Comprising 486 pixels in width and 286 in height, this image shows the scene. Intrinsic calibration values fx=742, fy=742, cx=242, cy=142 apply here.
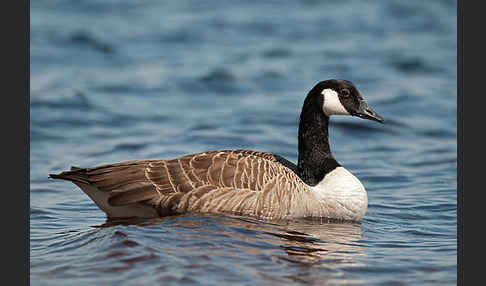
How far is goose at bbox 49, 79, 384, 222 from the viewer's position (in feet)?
30.7

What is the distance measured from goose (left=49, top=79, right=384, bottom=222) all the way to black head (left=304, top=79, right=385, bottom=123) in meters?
1.03

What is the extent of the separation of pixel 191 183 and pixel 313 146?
6.83ft

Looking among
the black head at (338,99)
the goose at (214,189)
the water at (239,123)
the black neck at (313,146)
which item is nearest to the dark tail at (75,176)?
the goose at (214,189)

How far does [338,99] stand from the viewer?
34.2 ft

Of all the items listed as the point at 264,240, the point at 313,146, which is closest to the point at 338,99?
the point at 313,146

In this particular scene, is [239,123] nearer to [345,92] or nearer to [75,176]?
[345,92]

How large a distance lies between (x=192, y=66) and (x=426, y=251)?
540 inches

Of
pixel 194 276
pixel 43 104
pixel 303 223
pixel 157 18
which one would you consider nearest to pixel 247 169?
pixel 303 223

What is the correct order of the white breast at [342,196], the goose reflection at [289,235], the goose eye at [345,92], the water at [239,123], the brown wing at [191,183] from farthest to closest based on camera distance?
the goose eye at [345,92] → the white breast at [342,196] → the brown wing at [191,183] → the goose reflection at [289,235] → the water at [239,123]

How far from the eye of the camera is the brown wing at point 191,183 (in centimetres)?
936

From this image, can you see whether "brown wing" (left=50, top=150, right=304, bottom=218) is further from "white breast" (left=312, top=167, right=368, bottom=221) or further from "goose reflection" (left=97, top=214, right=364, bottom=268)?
"white breast" (left=312, top=167, right=368, bottom=221)

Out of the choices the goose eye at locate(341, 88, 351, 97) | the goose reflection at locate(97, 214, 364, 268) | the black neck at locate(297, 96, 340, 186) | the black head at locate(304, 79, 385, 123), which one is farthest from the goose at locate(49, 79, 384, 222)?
the goose eye at locate(341, 88, 351, 97)

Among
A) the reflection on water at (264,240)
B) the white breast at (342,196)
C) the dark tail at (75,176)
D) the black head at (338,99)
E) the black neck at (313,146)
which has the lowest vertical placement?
the reflection on water at (264,240)

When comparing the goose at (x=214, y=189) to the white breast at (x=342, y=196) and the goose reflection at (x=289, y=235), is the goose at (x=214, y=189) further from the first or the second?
the goose reflection at (x=289, y=235)
